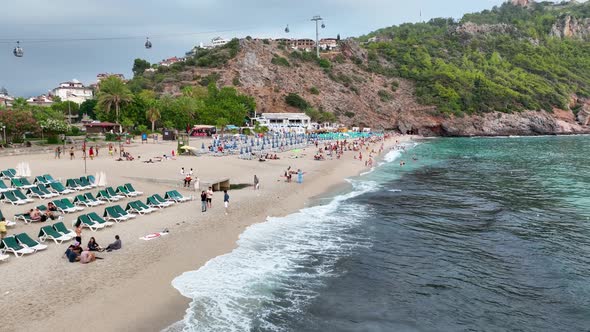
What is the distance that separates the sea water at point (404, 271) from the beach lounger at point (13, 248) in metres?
5.41

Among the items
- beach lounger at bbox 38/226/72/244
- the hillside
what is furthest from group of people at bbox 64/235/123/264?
the hillside

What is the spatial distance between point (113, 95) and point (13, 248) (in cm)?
5524

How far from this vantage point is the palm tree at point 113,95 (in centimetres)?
6450

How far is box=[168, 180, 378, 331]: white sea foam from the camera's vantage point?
1141cm

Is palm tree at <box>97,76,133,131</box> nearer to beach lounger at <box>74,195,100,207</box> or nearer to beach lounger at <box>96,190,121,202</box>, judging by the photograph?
beach lounger at <box>96,190,121,202</box>

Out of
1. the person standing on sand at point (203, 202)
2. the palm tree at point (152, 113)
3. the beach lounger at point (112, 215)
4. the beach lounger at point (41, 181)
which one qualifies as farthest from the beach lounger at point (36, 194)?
the palm tree at point (152, 113)

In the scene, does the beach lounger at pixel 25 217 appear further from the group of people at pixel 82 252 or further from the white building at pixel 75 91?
the white building at pixel 75 91

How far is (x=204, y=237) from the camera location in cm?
1778

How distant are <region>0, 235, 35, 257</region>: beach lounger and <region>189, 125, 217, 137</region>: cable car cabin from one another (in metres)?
57.9

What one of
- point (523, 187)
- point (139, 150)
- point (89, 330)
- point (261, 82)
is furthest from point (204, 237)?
point (261, 82)

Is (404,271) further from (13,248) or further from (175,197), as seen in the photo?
(175,197)

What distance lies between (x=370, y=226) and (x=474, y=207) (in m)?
9.11

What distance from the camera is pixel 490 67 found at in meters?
152

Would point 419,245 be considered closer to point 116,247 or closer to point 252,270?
point 252,270
